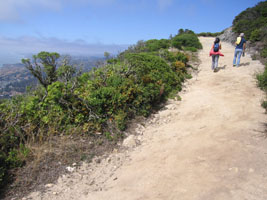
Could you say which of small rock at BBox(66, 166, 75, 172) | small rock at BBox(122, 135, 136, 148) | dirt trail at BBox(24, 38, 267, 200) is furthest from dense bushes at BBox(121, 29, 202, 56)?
small rock at BBox(66, 166, 75, 172)

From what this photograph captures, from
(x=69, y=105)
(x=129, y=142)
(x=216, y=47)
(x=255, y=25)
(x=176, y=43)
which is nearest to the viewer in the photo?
(x=129, y=142)

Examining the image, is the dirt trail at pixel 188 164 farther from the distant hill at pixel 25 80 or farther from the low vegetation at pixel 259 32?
the distant hill at pixel 25 80

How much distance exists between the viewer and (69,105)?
466 centimetres

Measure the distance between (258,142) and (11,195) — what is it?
4583mm

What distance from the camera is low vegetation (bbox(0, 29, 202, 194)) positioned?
12.4 feet

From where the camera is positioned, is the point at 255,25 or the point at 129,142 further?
the point at 255,25

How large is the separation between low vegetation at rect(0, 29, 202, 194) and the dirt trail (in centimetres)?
81

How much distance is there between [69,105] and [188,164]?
3.19 m

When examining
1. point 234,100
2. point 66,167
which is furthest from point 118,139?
point 234,100

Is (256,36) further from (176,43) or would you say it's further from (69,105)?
(69,105)

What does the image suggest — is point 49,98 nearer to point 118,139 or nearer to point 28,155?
point 28,155

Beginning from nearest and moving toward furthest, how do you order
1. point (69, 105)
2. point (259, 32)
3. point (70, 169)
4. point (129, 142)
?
point (70, 169)
point (129, 142)
point (69, 105)
point (259, 32)

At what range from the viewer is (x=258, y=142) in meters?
3.58

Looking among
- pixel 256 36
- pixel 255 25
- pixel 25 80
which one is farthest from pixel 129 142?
pixel 255 25
